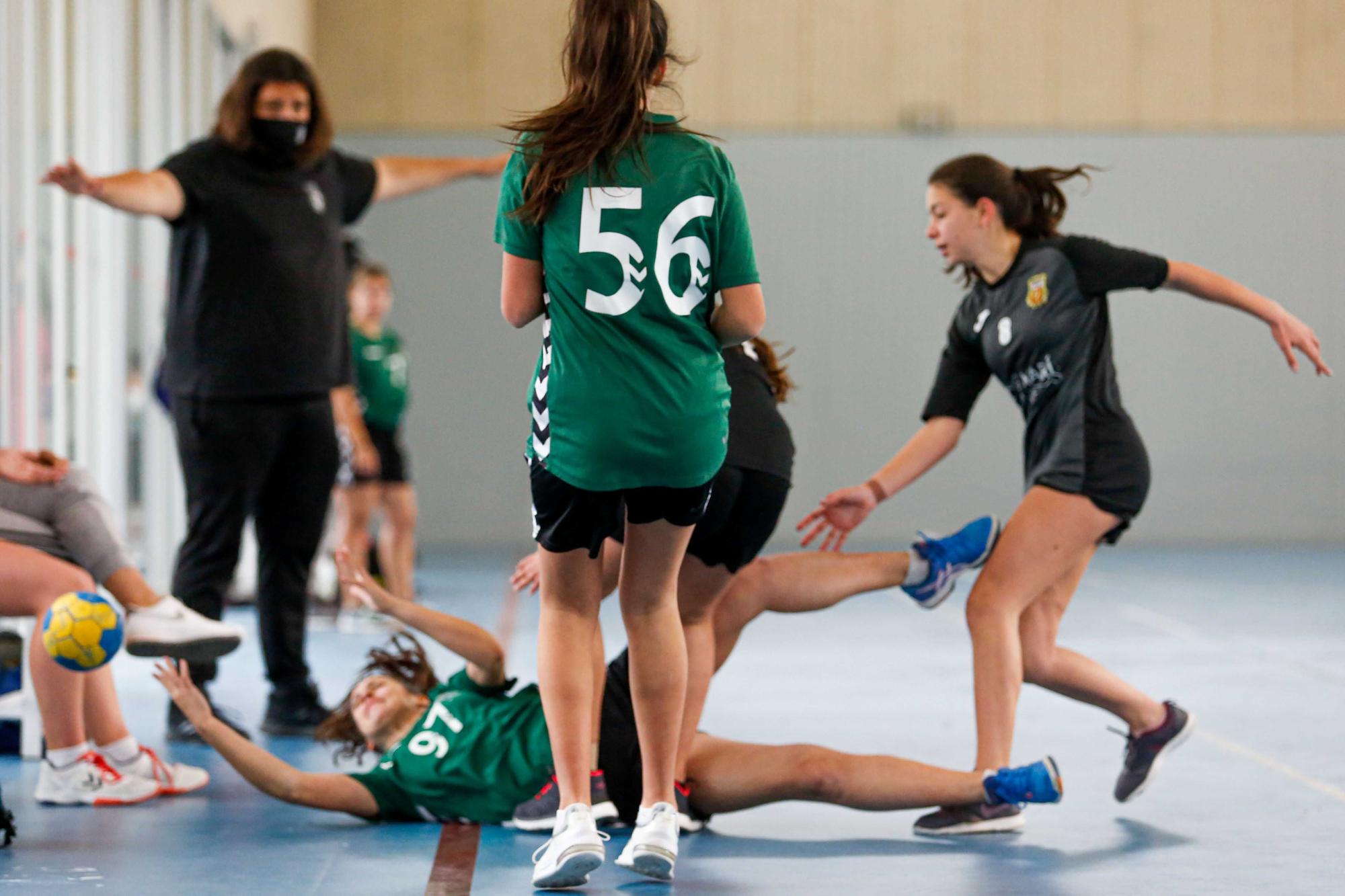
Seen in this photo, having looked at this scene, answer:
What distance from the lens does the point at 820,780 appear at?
2.85 meters

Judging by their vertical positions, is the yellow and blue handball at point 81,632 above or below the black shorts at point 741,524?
below

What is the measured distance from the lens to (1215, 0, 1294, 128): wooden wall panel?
11734 millimetres

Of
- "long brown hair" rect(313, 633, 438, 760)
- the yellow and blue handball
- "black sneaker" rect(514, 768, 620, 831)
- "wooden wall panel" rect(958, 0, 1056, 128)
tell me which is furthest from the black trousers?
"wooden wall panel" rect(958, 0, 1056, 128)

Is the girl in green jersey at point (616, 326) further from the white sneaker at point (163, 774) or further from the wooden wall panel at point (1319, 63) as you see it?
the wooden wall panel at point (1319, 63)

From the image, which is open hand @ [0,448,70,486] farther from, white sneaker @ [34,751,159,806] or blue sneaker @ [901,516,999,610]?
blue sneaker @ [901,516,999,610]

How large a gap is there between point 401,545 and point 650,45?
5.03 m

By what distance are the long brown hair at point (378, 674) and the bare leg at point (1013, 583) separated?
1.21m

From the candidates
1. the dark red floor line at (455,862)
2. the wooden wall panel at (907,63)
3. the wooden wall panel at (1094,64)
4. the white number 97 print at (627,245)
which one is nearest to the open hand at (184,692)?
the dark red floor line at (455,862)

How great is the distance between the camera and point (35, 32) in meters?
5.47

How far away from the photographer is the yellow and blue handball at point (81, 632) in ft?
9.73

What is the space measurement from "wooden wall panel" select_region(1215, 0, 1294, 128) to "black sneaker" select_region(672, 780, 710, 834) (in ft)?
33.8

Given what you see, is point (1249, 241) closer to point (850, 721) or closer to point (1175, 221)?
point (1175, 221)

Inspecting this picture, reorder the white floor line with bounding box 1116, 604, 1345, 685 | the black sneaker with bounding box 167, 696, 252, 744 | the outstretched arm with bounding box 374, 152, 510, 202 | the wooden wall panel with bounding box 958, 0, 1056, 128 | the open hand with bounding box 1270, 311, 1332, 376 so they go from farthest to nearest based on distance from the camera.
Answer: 1. the wooden wall panel with bounding box 958, 0, 1056, 128
2. the white floor line with bounding box 1116, 604, 1345, 685
3. the outstretched arm with bounding box 374, 152, 510, 202
4. the black sneaker with bounding box 167, 696, 252, 744
5. the open hand with bounding box 1270, 311, 1332, 376

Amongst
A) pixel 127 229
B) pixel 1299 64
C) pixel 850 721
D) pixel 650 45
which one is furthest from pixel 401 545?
pixel 1299 64
